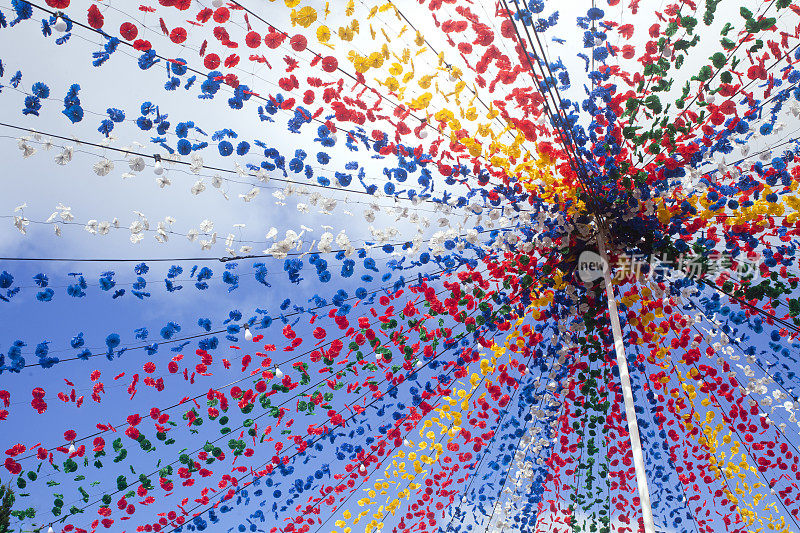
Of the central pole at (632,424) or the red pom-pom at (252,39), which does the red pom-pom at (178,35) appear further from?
the central pole at (632,424)

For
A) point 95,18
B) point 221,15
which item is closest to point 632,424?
point 221,15

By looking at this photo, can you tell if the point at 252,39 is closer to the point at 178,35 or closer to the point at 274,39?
the point at 274,39

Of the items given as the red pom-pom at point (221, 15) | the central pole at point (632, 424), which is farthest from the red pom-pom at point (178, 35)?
the central pole at point (632, 424)

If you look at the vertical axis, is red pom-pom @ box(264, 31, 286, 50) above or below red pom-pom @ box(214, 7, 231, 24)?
below

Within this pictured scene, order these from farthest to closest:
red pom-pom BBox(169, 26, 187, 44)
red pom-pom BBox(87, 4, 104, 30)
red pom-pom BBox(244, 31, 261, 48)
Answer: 1. red pom-pom BBox(244, 31, 261, 48)
2. red pom-pom BBox(169, 26, 187, 44)
3. red pom-pom BBox(87, 4, 104, 30)

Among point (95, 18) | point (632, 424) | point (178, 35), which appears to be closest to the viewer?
point (95, 18)

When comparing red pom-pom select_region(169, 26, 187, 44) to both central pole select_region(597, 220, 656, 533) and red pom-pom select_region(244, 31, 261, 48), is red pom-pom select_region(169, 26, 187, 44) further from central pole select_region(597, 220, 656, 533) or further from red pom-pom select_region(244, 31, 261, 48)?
central pole select_region(597, 220, 656, 533)

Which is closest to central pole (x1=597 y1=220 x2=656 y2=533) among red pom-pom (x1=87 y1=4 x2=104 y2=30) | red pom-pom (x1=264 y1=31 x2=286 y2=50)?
red pom-pom (x1=264 y1=31 x2=286 y2=50)

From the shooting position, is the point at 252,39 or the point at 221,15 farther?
the point at 252,39

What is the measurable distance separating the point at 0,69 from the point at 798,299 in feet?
22.8

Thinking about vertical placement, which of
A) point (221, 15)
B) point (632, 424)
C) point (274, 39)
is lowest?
point (632, 424)

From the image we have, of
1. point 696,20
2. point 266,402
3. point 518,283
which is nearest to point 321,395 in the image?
point 266,402

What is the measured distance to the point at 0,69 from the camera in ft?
8.65

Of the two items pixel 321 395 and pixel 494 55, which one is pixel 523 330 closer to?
pixel 321 395
